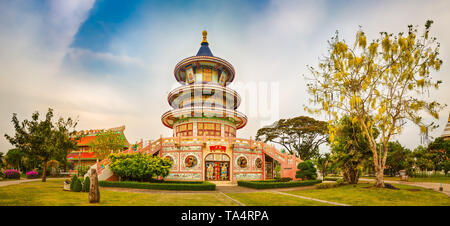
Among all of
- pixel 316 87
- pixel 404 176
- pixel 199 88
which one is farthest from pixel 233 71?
pixel 404 176

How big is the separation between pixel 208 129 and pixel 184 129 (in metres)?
3.79

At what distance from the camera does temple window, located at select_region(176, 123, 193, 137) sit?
112 feet

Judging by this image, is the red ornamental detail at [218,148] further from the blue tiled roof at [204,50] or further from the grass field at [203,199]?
the blue tiled roof at [204,50]

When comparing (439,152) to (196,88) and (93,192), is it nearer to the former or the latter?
(196,88)

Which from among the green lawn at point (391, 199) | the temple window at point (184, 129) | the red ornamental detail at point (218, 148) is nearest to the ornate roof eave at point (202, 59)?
the temple window at point (184, 129)

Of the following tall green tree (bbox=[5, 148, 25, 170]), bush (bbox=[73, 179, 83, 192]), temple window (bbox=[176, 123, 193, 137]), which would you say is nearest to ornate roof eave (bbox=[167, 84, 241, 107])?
temple window (bbox=[176, 123, 193, 137])

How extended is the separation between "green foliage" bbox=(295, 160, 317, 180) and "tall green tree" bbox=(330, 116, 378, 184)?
4154mm

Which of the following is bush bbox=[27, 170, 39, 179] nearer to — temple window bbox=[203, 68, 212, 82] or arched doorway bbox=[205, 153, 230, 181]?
arched doorway bbox=[205, 153, 230, 181]

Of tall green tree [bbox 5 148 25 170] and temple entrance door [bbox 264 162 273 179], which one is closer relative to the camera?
temple entrance door [bbox 264 162 273 179]

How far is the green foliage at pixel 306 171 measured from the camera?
29253 millimetres

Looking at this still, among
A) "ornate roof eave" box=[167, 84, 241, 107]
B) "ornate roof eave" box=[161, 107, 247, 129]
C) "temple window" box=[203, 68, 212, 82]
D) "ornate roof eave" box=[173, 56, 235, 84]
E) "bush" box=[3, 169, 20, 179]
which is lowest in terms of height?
"bush" box=[3, 169, 20, 179]

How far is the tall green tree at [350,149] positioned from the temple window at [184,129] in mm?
19273

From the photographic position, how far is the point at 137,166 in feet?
76.4

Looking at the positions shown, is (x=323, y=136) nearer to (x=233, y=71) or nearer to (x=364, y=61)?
(x=233, y=71)
